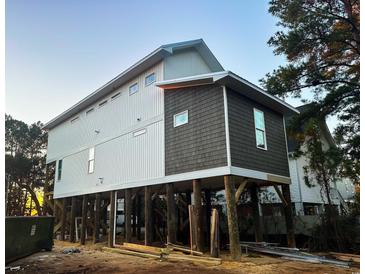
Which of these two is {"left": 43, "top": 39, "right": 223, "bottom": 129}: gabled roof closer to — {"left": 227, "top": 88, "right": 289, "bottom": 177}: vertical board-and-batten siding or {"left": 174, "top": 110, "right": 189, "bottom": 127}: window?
{"left": 174, "top": 110, "right": 189, "bottom": 127}: window

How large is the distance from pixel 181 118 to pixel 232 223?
4402 mm

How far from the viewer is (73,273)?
25.0 feet

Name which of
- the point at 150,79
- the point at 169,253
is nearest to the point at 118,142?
the point at 150,79

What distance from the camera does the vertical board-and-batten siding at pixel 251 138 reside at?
34.1 feet

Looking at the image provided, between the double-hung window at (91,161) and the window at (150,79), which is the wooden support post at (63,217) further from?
the window at (150,79)

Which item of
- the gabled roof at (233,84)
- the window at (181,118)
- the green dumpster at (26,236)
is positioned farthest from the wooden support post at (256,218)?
the green dumpster at (26,236)

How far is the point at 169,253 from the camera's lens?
9.89 m

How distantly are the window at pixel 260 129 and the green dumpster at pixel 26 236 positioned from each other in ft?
29.4

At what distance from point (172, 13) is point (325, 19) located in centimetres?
823

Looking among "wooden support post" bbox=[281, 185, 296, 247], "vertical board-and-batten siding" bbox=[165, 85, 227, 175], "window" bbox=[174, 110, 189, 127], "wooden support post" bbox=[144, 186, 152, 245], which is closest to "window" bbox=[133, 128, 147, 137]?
"vertical board-and-batten siding" bbox=[165, 85, 227, 175]

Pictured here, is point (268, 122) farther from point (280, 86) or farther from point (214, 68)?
point (214, 68)

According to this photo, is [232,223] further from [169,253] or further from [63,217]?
[63,217]

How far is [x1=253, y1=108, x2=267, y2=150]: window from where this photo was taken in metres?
11.8

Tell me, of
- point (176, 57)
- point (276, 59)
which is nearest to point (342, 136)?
point (276, 59)
